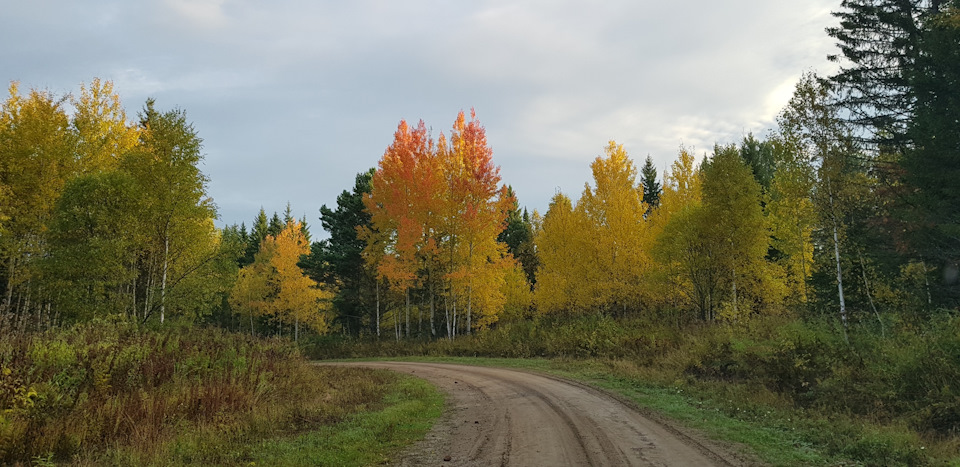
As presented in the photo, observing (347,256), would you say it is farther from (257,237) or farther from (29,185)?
(257,237)

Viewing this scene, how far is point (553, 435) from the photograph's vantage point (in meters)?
7.97

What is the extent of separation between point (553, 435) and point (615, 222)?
830 inches

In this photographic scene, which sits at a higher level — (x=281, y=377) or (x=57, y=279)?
(x=57, y=279)

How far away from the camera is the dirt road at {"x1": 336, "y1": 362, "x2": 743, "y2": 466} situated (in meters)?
6.70

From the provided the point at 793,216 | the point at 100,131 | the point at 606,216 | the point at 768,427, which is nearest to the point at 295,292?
the point at 100,131

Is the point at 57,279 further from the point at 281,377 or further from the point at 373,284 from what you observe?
the point at 373,284

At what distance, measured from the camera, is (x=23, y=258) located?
20.1m

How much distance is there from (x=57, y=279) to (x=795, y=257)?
34885 millimetres

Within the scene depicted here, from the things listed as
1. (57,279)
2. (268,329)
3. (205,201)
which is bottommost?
(268,329)

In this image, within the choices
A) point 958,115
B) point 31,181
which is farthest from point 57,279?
point 958,115

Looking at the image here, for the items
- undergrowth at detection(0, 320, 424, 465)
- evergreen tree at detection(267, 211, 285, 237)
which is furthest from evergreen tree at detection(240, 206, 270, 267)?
undergrowth at detection(0, 320, 424, 465)

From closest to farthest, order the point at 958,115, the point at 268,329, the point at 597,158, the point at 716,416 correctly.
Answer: the point at 716,416, the point at 958,115, the point at 597,158, the point at 268,329

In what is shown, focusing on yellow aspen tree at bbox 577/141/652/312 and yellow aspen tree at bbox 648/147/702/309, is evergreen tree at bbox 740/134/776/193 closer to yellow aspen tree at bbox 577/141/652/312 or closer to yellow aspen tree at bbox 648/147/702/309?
yellow aspen tree at bbox 648/147/702/309

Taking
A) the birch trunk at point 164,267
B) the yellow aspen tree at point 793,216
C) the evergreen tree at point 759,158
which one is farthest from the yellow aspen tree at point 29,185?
the evergreen tree at point 759,158
